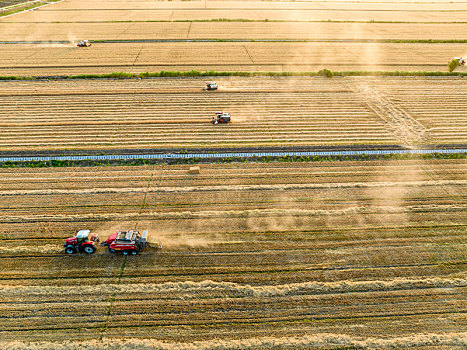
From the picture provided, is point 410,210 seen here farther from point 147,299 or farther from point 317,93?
point 317,93

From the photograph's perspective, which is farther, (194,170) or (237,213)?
(194,170)

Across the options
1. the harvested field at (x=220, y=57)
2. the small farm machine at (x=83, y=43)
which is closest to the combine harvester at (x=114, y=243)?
the harvested field at (x=220, y=57)

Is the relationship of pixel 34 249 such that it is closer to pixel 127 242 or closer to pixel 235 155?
pixel 127 242

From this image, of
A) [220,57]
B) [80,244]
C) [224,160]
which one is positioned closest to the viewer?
[80,244]

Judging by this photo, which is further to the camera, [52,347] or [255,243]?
[255,243]

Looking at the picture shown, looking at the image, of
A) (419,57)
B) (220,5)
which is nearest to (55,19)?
(220,5)

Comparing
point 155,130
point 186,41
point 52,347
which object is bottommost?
point 52,347

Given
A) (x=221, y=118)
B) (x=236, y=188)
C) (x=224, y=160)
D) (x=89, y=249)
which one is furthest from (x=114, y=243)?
(x=221, y=118)
